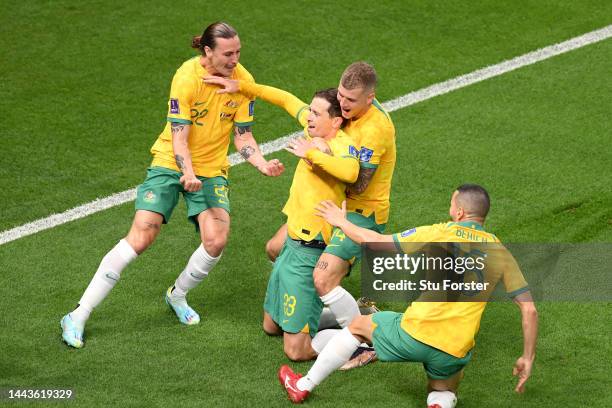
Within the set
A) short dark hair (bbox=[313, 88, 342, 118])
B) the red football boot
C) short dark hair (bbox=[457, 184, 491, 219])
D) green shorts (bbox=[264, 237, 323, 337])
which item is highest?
short dark hair (bbox=[313, 88, 342, 118])

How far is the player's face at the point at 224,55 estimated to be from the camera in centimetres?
878

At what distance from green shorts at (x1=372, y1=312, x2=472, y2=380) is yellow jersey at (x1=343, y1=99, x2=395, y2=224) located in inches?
44.4

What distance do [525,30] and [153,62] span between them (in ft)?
14.6

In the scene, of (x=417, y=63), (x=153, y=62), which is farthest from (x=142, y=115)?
(x=417, y=63)

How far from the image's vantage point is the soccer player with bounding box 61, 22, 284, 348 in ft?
28.7

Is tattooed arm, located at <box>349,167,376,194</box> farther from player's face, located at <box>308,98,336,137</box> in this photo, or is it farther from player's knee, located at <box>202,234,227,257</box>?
player's knee, located at <box>202,234,227,257</box>

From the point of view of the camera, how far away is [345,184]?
28.4 ft

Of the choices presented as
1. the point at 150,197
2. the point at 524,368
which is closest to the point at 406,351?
the point at 524,368

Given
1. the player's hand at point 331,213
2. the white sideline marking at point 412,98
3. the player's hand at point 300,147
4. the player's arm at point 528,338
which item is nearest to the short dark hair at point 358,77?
the player's hand at point 300,147

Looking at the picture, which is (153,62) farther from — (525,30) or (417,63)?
(525,30)

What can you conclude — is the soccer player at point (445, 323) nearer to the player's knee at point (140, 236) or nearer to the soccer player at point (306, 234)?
the soccer player at point (306, 234)

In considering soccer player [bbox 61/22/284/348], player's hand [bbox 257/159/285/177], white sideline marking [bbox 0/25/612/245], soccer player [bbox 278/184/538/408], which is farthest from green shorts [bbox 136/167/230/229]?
white sideline marking [bbox 0/25/612/245]

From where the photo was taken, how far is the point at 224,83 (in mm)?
8938

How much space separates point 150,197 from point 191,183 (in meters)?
0.47
